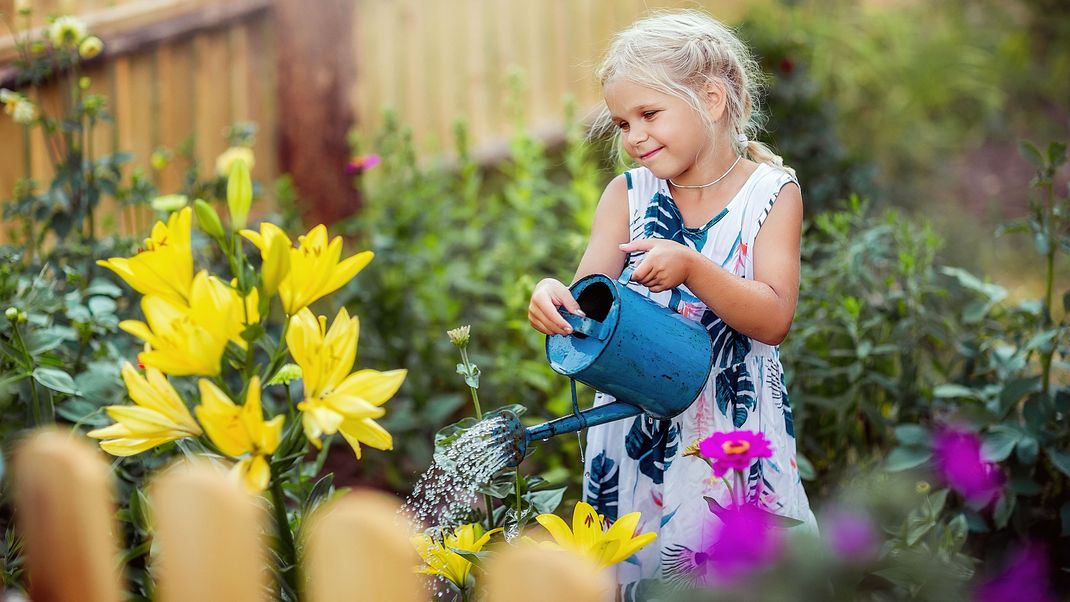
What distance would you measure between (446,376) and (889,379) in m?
1.32

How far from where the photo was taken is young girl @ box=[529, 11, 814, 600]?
171 cm

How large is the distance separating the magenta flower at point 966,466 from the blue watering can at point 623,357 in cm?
65

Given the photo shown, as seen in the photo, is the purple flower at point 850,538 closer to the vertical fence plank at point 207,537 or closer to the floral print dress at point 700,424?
the floral print dress at point 700,424

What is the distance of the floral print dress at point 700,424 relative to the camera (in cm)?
177

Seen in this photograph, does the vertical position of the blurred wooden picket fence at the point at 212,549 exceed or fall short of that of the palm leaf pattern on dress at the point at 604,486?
it exceeds it

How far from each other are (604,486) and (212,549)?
103 centimetres

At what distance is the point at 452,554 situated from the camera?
61.0 inches

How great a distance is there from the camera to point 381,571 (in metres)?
0.96

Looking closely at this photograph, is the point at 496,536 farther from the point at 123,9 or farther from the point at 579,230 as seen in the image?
the point at 123,9

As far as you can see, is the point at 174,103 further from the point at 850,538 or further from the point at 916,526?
the point at 850,538

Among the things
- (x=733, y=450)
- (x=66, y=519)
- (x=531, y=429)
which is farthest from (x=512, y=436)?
(x=66, y=519)

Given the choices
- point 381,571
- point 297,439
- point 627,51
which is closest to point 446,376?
point 627,51

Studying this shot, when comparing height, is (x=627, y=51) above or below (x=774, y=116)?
above

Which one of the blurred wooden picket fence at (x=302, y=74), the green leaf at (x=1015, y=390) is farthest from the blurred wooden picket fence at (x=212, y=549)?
the blurred wooden picket fence at (x=302, y=74)
